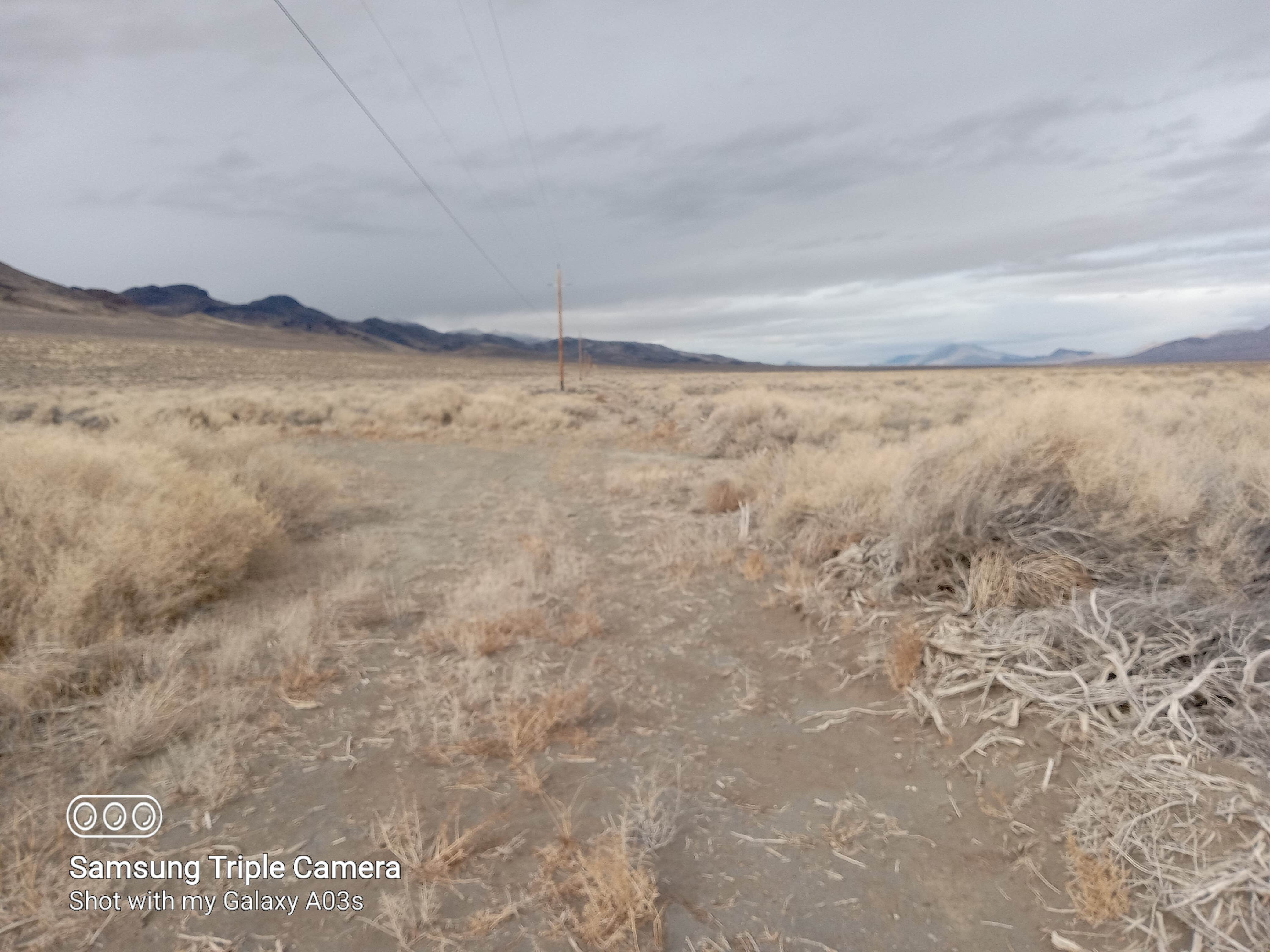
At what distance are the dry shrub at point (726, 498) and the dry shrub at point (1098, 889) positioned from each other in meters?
5.42

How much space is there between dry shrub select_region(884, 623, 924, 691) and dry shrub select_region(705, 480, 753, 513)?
11.9ft

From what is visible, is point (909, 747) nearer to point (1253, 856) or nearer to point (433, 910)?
point (1253, 856)

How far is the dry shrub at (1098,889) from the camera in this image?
2.40 meters

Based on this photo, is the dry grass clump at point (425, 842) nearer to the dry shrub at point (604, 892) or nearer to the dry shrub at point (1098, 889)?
the dry shrub at point (604, 892)

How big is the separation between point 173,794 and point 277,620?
183 cm

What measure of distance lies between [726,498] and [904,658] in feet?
13.4


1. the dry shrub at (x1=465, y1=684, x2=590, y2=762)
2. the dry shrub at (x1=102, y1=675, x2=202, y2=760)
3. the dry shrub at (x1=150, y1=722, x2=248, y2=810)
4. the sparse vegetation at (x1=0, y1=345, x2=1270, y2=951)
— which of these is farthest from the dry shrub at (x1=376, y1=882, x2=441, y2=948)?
the dry shrub at (x1=102, y1=675, x2=202, y2=760)

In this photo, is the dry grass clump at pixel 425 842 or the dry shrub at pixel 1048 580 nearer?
the dry grass clump at pixel 425 842

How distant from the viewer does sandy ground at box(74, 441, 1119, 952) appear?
2.43 meters

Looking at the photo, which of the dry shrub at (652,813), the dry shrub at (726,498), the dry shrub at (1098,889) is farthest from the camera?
the dry shrub at (726,498)

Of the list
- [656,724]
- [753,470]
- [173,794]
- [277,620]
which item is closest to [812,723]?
A: [656,724]

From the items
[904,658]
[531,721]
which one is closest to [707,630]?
[904,658]

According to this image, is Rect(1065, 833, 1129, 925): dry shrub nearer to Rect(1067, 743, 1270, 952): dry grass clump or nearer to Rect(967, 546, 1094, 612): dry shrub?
Rect(1067, 743, 1270, 952): dry grass clump

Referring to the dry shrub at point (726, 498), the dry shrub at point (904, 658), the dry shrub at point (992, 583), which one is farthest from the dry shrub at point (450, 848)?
the dry shrub at point (726, 498)
